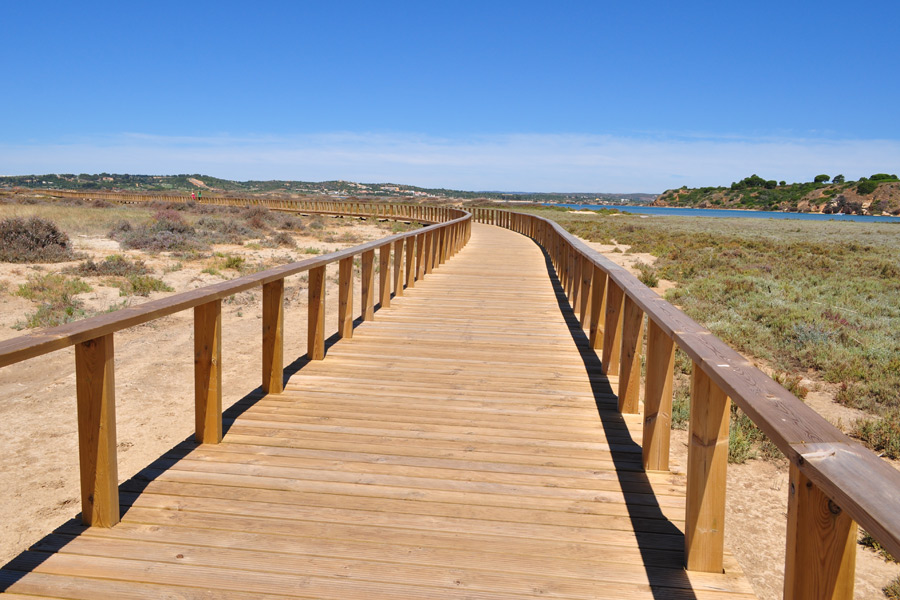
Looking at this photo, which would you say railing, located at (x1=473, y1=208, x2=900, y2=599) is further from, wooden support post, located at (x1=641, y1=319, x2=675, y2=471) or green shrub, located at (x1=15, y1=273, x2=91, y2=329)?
green shrub, located at (x1=15, y1=273, x2=91, y2=329)

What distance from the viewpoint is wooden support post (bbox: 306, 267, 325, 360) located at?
5.76 meters

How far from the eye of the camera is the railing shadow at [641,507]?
2643 millimetres

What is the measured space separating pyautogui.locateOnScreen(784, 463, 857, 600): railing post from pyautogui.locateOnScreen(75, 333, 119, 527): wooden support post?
8.05 feet

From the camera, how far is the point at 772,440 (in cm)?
188

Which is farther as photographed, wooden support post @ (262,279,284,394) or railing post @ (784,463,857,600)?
wooden support post @ (262,279,284,394)

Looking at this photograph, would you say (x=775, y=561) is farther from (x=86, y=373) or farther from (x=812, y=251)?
(x=812, y=251)

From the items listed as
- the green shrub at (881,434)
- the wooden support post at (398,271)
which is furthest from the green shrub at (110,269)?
the green shrub at (881,434)

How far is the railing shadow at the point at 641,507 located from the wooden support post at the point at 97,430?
2232 mm

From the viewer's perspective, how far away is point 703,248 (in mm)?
24641

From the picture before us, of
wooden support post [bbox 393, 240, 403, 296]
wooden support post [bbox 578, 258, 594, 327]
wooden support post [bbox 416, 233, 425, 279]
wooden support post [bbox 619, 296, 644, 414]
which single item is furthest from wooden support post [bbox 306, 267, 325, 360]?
wooden support post [bbox 416, 233, 425, 279]

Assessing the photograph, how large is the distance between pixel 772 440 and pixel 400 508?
6.00 ft

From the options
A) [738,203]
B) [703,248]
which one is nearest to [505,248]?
[703,248]

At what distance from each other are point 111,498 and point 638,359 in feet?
10.5

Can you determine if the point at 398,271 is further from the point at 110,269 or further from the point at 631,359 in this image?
the point at 110,269
